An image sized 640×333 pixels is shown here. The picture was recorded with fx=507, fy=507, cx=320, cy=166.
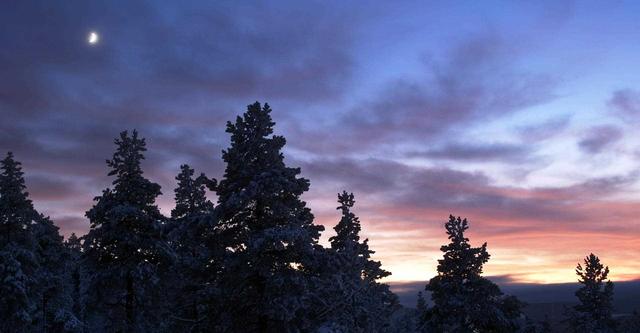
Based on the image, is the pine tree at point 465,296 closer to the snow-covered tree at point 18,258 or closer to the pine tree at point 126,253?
the pine tree at point 126,253

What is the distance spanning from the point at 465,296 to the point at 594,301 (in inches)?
861

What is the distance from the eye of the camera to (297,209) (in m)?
20.0

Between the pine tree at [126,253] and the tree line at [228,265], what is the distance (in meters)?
0.06

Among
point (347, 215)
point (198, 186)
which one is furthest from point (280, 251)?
point (347, 215)

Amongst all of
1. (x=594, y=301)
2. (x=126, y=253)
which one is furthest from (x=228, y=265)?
(x=594, y=301)

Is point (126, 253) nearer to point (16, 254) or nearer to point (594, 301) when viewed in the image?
point (16, 254)

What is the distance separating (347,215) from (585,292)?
25.7 m

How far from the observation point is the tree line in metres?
18.7

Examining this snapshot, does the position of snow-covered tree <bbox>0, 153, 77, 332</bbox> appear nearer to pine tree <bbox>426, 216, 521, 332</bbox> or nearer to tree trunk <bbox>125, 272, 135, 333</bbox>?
tree trunk <bbox>125, 272, 135, 333</bbox>

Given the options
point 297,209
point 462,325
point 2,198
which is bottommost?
point 462,325

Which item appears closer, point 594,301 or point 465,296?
point 465,296

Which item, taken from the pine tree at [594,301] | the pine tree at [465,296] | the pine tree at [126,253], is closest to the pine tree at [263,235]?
the pine tree at [126,253]

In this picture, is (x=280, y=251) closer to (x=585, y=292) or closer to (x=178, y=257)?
(x=178, y=257)

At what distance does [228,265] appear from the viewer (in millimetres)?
18562
